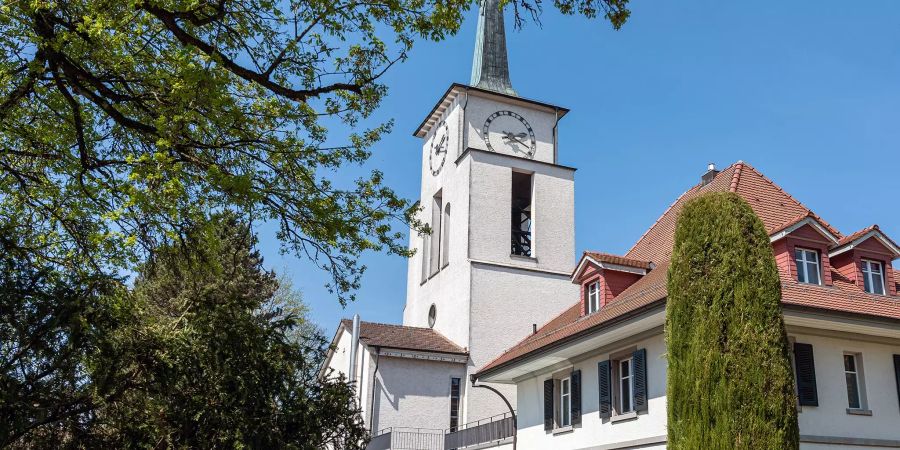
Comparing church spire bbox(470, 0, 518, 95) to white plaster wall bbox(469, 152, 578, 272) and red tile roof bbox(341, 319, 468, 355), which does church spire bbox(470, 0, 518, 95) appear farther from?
red tile roof bbox(341, 319, 468, 355)

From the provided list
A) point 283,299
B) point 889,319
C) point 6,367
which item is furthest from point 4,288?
point 283,299

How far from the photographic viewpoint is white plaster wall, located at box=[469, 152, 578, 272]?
104 ft

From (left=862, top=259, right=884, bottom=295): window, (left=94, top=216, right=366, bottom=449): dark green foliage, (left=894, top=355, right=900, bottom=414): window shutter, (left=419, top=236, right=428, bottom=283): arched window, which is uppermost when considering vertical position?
(left=419, top=236, right=428, bottom=283): arched window

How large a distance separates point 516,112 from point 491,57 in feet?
11.0

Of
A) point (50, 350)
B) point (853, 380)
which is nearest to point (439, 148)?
point (853, 380)

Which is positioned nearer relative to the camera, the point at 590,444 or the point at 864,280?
the point at 864,280

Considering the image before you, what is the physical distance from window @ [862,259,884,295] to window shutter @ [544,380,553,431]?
25.3 ft

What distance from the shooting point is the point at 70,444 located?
9.48 metres

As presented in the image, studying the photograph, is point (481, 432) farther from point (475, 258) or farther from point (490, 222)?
point (490, 222)

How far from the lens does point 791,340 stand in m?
16.1

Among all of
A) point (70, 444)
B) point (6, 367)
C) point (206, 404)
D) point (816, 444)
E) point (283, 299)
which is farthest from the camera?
point (283, 299)

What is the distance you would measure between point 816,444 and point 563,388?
6.94 m

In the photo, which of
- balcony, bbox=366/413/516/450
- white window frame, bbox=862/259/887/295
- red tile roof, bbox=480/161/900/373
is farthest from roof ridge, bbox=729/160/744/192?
balcony, bbox=366/413/516/450

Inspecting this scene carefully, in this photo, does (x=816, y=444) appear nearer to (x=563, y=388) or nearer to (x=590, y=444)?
(x=590, y=444)
